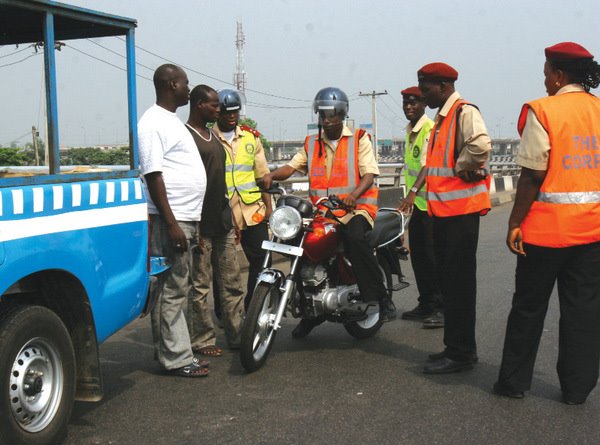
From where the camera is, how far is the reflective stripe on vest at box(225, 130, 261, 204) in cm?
657

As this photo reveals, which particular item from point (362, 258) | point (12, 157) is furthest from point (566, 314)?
point (12, 157)

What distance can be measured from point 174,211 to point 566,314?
2.46 metres

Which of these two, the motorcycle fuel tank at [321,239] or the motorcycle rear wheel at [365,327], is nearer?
the motorcycle fuel tank at [321,239]

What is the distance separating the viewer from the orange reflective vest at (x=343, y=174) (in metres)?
6.09

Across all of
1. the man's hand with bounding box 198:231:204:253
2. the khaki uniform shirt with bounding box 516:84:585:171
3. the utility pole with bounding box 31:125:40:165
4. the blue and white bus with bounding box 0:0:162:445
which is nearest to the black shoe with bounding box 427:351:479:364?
the khaki uniform shirt with bounding box 516:84:585:171

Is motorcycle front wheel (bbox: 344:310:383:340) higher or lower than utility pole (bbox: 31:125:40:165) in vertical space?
lower

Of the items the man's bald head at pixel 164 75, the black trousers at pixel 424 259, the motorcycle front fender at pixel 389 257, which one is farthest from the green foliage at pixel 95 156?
the black trousers at pixel 424 259

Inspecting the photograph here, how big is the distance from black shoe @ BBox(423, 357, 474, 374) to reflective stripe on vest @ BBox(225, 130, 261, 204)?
212 cm

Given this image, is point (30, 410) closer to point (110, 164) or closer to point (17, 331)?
point (17, 331)

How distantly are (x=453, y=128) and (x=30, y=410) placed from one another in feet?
10.2

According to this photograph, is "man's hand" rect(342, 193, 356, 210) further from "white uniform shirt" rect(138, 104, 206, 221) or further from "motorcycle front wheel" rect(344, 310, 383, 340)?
"white uniform shirt" rect(138, 104, 206, 221)

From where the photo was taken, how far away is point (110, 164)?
15.7 feet

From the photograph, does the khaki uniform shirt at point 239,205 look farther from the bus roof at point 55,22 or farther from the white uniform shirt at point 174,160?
the bus roof at point 55,22

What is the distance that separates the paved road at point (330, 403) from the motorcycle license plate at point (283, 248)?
30.4 inches
